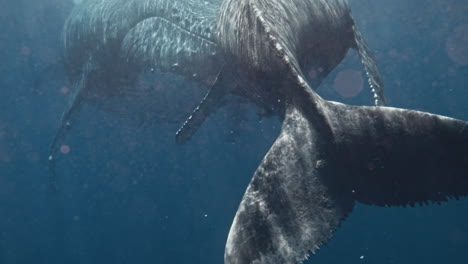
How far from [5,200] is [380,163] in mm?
31553

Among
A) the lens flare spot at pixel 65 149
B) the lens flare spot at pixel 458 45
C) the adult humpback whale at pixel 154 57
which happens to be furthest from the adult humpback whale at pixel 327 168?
the lens flare spot at pixel 458 45

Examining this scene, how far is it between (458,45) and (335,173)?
39750 mm

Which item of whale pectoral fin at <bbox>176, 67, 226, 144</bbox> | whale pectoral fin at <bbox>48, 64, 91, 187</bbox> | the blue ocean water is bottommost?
the blue ocean water

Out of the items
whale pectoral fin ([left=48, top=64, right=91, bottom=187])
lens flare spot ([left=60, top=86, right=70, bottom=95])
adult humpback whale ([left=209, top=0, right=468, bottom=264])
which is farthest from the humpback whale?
lens flare spot ([left=60, top=86, right=70, bottom=95])

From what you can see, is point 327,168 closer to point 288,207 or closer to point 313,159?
point 313,159

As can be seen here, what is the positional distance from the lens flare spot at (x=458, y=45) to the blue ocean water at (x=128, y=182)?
9.98 ft

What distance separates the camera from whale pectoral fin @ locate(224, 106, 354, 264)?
10.0 ft

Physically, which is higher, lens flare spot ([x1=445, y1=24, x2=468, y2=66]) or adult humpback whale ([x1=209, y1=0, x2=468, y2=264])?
adult humpback whale ([x1=209, y1=0, x2=468, y2=264])

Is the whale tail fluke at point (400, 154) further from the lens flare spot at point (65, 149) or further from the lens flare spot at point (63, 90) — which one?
the lens flare spot at point (65, 149)

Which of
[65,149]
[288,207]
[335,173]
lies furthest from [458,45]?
[288,207]

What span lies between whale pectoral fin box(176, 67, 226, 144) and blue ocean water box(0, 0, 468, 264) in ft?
19.4

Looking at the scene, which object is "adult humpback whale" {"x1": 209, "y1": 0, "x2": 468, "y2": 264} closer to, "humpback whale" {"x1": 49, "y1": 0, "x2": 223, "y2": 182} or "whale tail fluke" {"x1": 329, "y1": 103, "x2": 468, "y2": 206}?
"whale tail fluke" {"x1": 329, "y1": 103, "x2": 468, "y2": 206}

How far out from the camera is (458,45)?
35.3 meters

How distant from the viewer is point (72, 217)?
28484 millimetres
